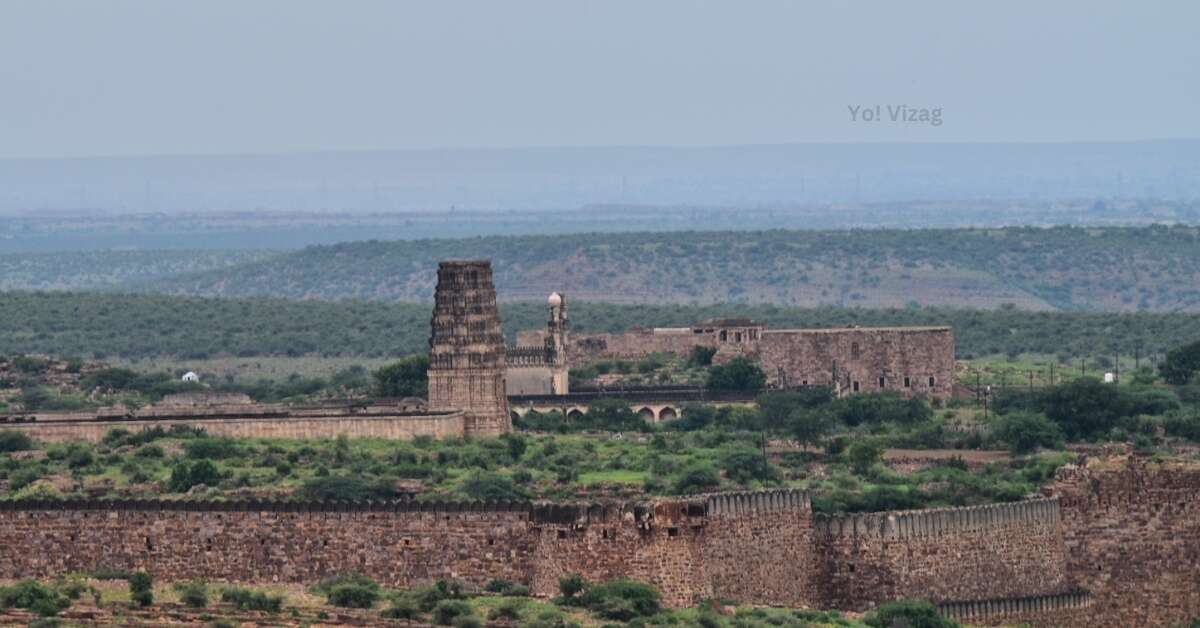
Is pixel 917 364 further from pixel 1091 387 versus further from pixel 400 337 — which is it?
pixel 400 337

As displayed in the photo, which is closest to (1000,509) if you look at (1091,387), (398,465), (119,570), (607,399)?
(119,570)

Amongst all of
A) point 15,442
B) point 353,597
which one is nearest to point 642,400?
point 15,442

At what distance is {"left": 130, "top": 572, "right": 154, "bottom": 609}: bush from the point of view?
53188 mm

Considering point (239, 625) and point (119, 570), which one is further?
point (119, 570)

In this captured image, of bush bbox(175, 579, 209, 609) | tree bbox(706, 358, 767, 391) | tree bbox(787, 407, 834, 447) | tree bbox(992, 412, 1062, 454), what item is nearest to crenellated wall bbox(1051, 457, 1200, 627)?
bush bbox(175, 579, 209, 609)

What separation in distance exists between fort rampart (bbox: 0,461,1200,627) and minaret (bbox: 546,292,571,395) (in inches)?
1855

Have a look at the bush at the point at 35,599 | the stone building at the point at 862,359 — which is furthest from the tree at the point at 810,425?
the bush at the point at 35,599

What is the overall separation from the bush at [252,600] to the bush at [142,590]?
1.01m

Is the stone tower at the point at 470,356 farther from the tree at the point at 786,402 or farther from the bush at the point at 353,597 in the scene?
the bush at the point at 353,597

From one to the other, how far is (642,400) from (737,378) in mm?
6048

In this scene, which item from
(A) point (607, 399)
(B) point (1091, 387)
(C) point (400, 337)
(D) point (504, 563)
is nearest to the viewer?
(D) point (504, 563)

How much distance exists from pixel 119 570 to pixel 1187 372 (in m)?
52.3

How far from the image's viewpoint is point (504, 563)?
184 feet

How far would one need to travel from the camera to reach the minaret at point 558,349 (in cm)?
10731
